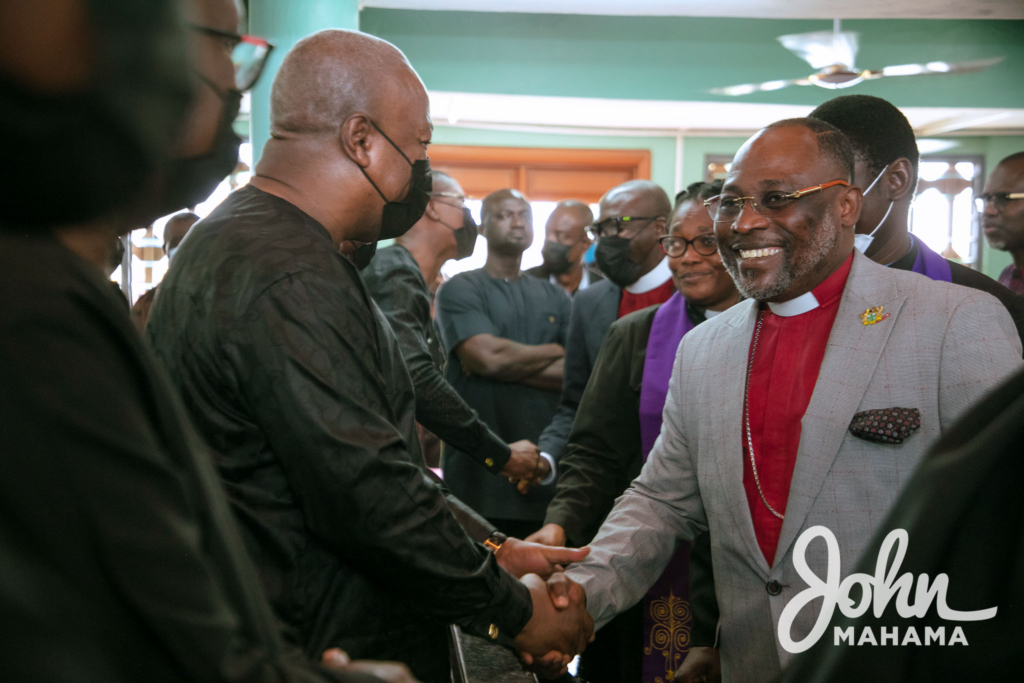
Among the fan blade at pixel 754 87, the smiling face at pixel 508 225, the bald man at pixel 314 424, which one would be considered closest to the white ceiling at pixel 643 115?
the fan blade at pixel 754 87

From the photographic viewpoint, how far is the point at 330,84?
66.2 inches

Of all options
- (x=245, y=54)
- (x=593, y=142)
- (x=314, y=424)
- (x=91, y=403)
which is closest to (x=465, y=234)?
(x=314, y=424)

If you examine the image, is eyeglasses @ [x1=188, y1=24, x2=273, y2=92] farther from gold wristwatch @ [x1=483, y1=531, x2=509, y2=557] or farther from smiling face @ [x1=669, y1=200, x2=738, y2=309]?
smiling face @ [x1=669, y1=200, x2=738, y2=309]

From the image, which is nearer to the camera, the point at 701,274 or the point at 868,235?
the point at 868,235

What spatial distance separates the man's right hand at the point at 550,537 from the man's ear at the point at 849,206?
47.9 inches

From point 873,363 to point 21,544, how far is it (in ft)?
5.56

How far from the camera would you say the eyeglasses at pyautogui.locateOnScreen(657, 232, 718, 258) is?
9.59ft

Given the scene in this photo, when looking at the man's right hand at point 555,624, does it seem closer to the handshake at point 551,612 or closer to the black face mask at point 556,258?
the handshake at point 551,612

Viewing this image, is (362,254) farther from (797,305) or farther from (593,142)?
(593,142)

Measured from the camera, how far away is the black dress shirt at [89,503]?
22.4 inches

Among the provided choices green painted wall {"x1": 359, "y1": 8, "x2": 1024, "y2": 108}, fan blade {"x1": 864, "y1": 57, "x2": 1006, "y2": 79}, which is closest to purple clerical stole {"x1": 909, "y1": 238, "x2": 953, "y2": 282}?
fan blade {"x1": 864, "y1": 57, "x2": 1006, "y2": 79}

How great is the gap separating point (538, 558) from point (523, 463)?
1096 millimetres

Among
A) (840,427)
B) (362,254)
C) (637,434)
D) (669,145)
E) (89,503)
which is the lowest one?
(637,434)

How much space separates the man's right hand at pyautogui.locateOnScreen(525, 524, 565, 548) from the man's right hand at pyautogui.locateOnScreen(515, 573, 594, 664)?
343mm
